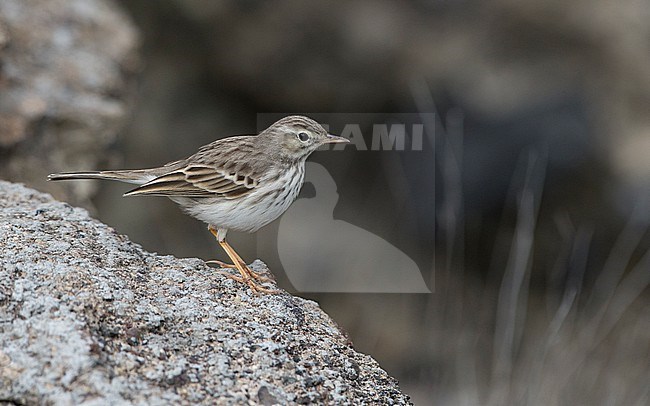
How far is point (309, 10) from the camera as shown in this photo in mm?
5949

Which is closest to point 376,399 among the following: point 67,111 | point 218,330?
point 218,330

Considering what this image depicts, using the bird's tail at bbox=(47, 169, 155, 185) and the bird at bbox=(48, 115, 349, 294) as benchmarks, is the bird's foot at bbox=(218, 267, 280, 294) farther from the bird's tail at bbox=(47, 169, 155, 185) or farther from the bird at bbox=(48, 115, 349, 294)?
the bird's tail at bbox=(47, 169, 155, 185)

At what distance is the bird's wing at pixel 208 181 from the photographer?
136 inches

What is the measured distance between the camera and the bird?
11.5 ft

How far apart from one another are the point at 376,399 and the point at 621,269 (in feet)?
12.1

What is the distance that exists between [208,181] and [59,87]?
1483 mm

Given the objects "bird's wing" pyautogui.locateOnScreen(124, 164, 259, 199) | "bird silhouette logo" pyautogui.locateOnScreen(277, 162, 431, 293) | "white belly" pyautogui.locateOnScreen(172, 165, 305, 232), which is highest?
"bird's wing" pyautogui.locateOnScreen(124, 164, 259, 199)

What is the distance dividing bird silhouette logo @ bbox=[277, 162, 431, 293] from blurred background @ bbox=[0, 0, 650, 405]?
7 cm

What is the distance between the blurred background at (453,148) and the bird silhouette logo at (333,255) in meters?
0.07

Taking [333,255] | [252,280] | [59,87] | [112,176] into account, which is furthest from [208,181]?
[333,255]

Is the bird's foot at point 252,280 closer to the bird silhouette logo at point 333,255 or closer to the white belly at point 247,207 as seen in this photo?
the white belly at point 247,207

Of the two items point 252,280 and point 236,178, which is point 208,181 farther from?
point 252,280

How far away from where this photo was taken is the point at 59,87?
4.57 m

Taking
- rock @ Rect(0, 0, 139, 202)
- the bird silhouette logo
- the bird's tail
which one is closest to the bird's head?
the bird's tail
